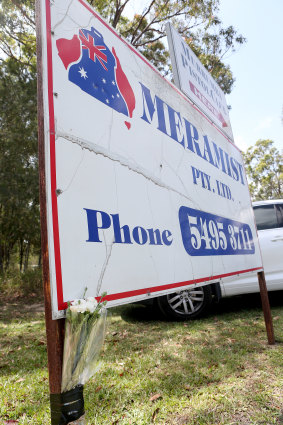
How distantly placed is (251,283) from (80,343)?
3.55m

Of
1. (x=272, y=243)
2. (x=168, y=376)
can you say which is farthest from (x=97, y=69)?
(x=272, y=243)

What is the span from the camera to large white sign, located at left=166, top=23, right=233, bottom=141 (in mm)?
2816

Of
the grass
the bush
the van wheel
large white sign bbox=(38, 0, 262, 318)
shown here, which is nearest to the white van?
the van wheel

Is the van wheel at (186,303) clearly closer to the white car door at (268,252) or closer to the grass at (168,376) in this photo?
the grass at (168,376)

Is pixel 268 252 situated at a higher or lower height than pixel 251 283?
higher

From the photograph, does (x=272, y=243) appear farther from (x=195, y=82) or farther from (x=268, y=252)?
(x=195, y=82)

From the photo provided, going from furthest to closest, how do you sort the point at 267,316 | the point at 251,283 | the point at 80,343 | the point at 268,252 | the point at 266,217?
the point at 266,217, the point at 268,252, the point at 251,283, the point at 267,316, the point at 80,343

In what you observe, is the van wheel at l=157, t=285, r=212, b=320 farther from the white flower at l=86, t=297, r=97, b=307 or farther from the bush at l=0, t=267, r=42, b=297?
the bush at l=0, t=267, r=42, b=297

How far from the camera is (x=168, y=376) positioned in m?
2.32

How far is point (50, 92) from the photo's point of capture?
4.14 ft

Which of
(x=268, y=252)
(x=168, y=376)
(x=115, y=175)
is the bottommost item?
(x=168, y=376)

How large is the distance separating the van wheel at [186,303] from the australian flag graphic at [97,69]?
2.71 m

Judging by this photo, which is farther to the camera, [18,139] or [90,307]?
[18,139]

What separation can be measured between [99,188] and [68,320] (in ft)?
2.04
